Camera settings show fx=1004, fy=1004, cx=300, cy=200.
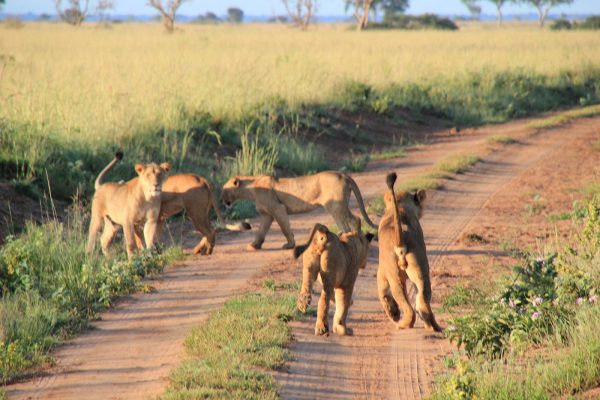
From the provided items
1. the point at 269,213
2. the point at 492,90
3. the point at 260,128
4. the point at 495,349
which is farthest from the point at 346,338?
the point at 492,90

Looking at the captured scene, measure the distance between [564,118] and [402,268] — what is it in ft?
56.2

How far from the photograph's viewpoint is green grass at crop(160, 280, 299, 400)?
5.53 metres

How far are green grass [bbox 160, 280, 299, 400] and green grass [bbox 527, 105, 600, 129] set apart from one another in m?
14.8

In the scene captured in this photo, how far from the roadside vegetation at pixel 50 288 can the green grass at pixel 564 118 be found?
13696mm

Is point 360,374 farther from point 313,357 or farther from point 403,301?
point 403,301

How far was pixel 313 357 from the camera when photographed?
6.35m

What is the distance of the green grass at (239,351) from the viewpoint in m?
5.53

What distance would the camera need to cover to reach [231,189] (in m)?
10.1

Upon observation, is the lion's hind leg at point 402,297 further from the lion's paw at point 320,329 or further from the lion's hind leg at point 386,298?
the lion's paw at point 320,329

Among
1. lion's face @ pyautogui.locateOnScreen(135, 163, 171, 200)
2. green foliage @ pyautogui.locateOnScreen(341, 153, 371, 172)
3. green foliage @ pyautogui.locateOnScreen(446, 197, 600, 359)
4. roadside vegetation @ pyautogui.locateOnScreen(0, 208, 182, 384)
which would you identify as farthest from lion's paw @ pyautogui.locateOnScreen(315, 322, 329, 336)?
green foliage @ pyautogui.locateOnScreen(341, 153, 371, 172)

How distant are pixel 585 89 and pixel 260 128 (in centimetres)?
1610

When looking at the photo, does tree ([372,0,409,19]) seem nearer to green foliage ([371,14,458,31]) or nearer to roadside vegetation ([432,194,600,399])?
green foliage ([371,14,458,31])

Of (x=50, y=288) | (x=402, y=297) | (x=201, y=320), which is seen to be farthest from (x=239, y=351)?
(x=50, y=288)

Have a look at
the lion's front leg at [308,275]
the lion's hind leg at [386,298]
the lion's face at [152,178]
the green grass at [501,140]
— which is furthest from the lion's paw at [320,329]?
the green grass at [501,140]
